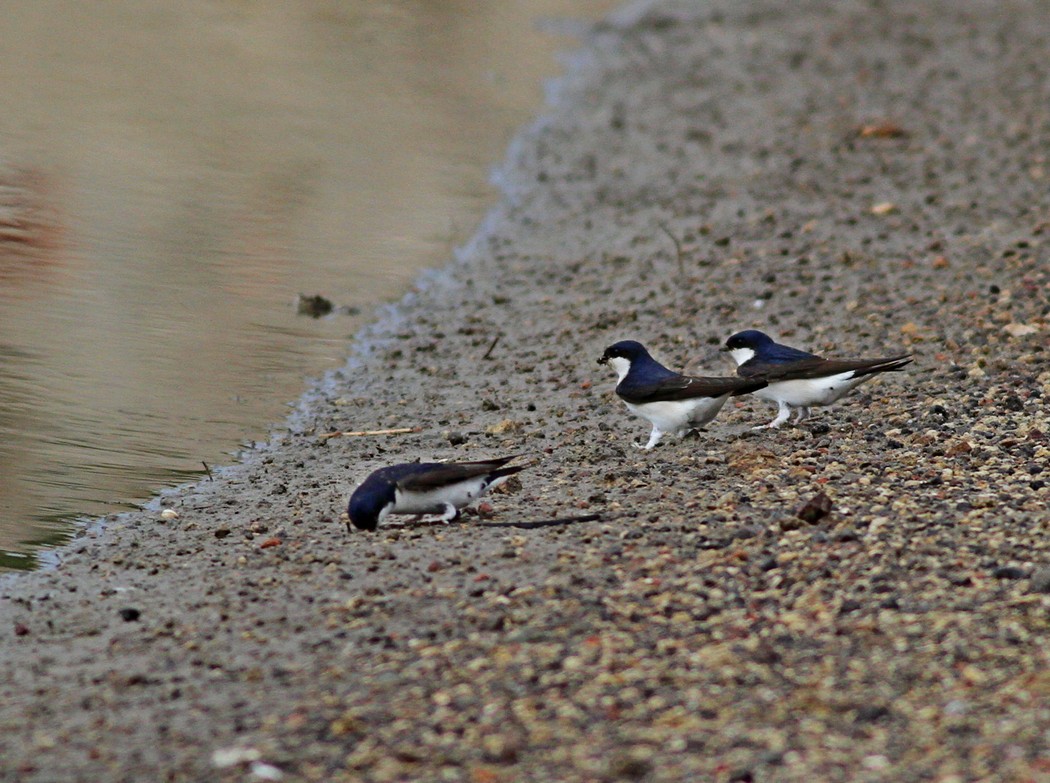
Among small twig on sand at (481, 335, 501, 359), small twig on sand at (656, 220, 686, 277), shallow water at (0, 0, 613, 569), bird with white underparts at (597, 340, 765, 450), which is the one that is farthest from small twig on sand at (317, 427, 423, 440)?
small twig on sand at (656, 220, 686, 277)

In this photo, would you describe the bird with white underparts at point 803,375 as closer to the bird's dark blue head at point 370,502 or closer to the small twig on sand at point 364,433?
the small twig on sand at point 364,433

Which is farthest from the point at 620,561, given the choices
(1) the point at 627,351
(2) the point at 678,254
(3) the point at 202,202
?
(3) the point at 202,202

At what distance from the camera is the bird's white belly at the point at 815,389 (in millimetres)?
6891

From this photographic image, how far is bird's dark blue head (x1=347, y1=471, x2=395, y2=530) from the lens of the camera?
5.83 meters

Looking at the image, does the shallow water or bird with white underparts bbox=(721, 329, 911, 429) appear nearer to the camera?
bird with white underparts bbox=(721, 329, 911, 429)

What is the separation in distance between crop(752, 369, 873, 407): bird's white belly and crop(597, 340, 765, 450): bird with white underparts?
0.75ft

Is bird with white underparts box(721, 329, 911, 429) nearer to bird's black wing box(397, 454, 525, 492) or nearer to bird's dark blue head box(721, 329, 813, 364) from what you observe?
bird's dark blue head box(721, 329, 813, 364)

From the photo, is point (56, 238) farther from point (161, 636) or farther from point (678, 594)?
point (678, 594)

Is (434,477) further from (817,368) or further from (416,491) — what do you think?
(817,368)

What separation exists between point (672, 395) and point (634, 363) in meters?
0.41

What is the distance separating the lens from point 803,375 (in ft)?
22.6

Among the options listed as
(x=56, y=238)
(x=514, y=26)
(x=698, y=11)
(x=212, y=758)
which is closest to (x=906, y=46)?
(x=698, y=11)

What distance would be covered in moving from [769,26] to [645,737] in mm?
16012

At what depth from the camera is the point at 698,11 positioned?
20047 millimetres
